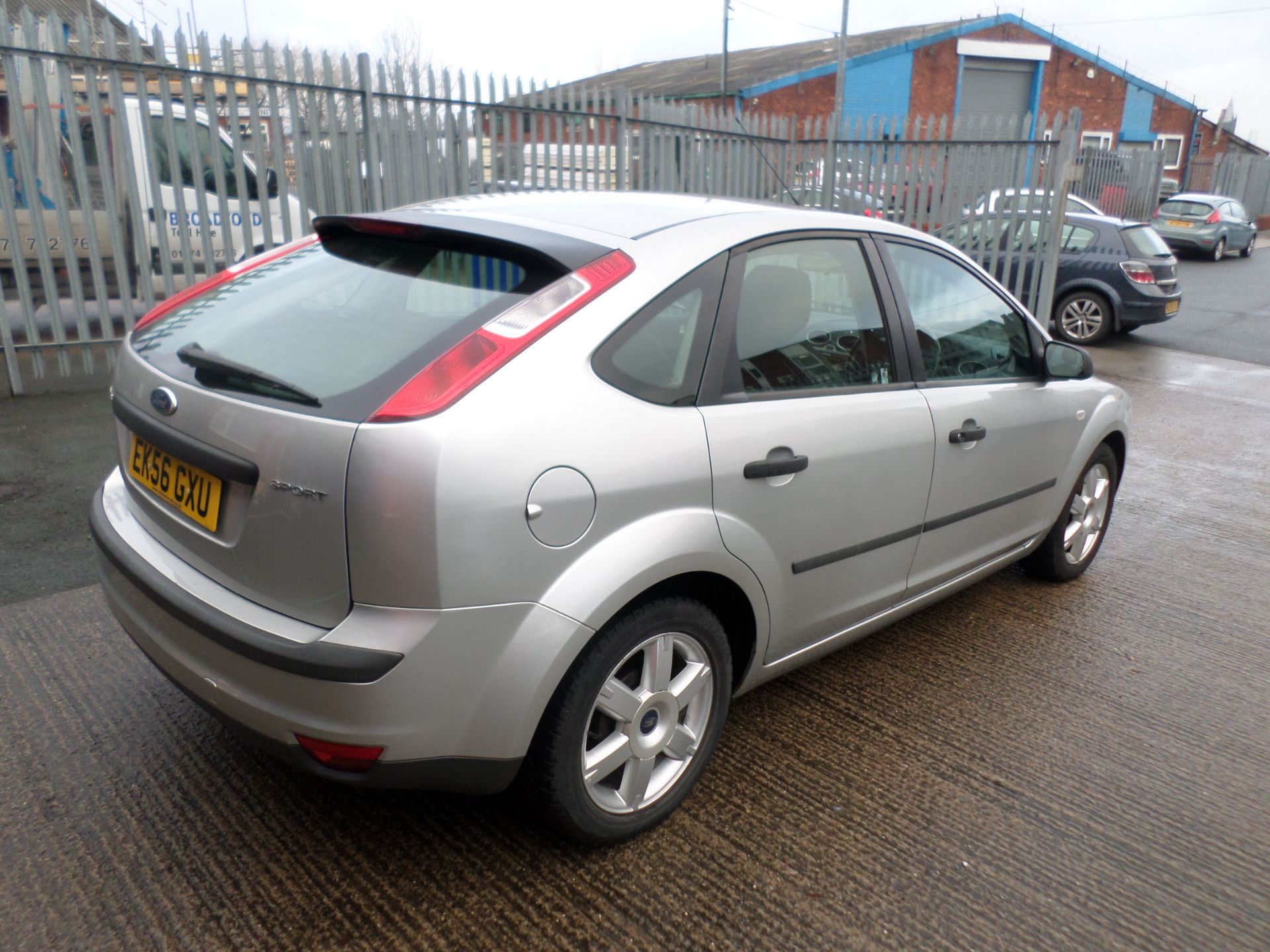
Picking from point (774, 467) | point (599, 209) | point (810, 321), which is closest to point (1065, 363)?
point (810, 321)

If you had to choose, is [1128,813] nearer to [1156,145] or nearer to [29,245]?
[29,245]

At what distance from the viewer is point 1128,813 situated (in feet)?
8.92

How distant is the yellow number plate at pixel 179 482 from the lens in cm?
219

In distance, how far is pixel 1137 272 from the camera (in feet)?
38.2

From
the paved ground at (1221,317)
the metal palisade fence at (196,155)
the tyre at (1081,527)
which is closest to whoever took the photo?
the tyre at (1081,527)

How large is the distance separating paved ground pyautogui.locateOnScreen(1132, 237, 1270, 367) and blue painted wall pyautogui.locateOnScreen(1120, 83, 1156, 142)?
71.7 ft

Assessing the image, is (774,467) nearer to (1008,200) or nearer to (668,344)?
(668,344)

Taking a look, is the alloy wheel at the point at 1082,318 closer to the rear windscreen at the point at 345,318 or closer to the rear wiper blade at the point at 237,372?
the rear windscreen at the point at 345,318

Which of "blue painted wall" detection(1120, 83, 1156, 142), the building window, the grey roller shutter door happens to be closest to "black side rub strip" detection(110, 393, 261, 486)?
the grey roller shutter door

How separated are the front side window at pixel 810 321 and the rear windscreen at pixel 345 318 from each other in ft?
2.10

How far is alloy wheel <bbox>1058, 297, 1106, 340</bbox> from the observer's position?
11.9 metres

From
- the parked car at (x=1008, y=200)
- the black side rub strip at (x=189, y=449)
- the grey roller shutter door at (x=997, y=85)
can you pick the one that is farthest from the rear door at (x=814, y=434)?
the grey roller shutter door at (x=997, y=85)

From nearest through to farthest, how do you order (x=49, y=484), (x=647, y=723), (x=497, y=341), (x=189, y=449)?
1. (x=497, y=341)
2. (x=189, y=449)
3. (x=647, y=723)
4. (x=49, y=484)

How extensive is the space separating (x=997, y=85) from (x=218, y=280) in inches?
1650
